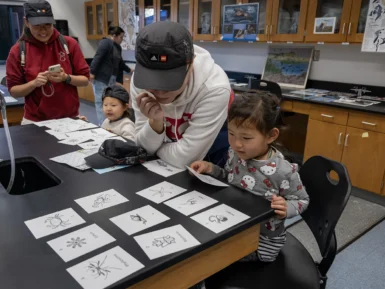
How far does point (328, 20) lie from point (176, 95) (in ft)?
8.03

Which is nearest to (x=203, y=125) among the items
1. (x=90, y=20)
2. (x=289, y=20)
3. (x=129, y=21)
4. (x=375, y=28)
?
(x=375, y=28)

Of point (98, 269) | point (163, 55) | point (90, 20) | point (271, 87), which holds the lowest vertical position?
point (98, 269)

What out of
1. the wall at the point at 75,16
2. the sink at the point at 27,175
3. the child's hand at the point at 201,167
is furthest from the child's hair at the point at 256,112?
the wall at the point at 75,16

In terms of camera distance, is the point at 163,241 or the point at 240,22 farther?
the point at 240,22

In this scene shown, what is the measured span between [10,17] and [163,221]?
5.98 m

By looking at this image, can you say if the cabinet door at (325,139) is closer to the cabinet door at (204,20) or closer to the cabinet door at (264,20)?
the cabinet door at (264,20)

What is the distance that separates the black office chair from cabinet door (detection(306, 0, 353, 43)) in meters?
2.14

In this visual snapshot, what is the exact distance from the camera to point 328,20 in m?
2.98

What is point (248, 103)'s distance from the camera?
1.18 m

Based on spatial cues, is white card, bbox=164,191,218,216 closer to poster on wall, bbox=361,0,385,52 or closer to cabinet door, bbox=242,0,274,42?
poster on wall, bbox=361,0,385,52

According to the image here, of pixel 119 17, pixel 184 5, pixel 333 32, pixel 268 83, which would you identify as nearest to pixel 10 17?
pixel 119 17

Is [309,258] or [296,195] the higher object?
[296,195]

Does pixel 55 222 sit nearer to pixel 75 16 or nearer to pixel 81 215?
pixel 81 215

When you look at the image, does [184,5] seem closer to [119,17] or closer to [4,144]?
[119,17]
